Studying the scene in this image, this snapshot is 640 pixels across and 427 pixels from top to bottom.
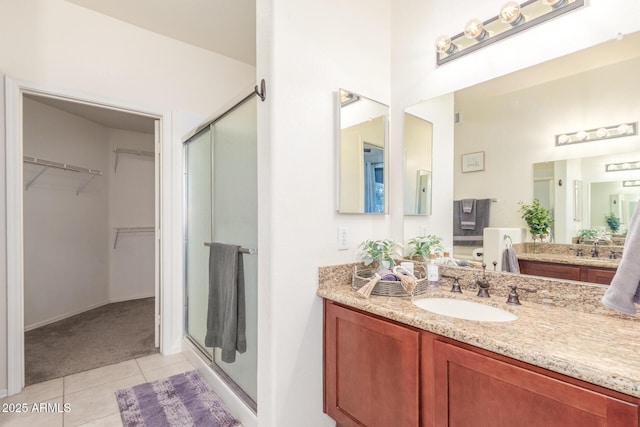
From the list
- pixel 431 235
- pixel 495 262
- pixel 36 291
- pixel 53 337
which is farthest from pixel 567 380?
pixel 36 291

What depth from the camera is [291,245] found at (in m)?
1.40

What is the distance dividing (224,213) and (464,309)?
5.01ft

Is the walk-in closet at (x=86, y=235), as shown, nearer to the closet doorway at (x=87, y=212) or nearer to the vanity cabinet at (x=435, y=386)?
the closet doorway at (x=87, y=212)

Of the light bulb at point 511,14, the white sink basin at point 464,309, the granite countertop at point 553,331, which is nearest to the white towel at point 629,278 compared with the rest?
the granite countertop at point 553,331

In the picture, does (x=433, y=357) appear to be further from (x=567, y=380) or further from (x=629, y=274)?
(x=629, y=274)

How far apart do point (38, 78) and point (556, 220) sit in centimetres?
315

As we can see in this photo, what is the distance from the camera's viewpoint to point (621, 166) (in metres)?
1.12

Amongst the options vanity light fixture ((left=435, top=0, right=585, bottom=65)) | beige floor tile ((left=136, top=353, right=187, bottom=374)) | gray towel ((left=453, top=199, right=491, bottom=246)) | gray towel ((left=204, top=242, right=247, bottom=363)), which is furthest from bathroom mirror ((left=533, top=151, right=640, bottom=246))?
beige floor tile ((left=136, top=353, right=187, bottom=374))

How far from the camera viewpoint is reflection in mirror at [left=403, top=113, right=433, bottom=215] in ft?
5.53

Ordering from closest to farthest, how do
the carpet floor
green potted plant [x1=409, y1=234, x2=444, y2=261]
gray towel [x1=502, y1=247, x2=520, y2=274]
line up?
gray towel [x1=502, y1=247, x2=520, y2=274], green potted plant [x1=409, y1=234, x2=444, y2=261], the carpet floor

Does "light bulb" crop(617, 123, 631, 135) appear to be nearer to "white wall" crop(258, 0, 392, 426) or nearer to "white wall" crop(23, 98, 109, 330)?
"white wall" crop(258, 0, 392, 426)

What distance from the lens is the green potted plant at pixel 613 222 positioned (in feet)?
3.69

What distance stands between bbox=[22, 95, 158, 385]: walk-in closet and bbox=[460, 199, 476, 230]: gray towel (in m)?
2.51

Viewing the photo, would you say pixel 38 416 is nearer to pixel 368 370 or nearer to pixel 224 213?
pixel 224 213
